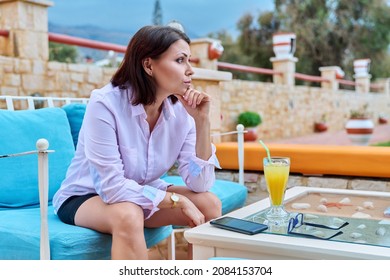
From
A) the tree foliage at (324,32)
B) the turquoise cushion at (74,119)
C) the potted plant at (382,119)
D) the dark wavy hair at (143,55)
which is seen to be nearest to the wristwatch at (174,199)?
the dark wavy hair at (143,55)

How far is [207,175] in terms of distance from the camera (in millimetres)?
1775

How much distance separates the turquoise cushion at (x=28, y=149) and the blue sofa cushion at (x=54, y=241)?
23cm

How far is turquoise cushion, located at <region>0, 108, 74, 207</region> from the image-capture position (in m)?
1.92

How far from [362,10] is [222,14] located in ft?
112

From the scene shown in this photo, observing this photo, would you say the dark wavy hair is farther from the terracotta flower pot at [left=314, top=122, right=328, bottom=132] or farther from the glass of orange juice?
the terracotta flower pot at [left=314, top=122, right=328, bottom=132]

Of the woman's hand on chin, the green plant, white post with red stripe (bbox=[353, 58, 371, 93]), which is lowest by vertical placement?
the green plant

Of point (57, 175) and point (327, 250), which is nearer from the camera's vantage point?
point (327, 250)

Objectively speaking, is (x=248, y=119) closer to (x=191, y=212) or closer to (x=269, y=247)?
(x=191, y=212)

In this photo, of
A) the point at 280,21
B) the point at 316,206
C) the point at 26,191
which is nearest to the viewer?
the point at 316,206

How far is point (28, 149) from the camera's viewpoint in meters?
1.99

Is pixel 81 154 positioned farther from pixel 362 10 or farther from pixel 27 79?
pixel 362 10

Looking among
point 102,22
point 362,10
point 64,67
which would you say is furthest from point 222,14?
point 64,67

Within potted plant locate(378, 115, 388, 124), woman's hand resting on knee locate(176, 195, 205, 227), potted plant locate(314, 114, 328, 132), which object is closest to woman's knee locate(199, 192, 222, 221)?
woman's hand resting on knee locate(176, 195, 205, 227)

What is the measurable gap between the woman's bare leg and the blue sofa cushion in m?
0.05
